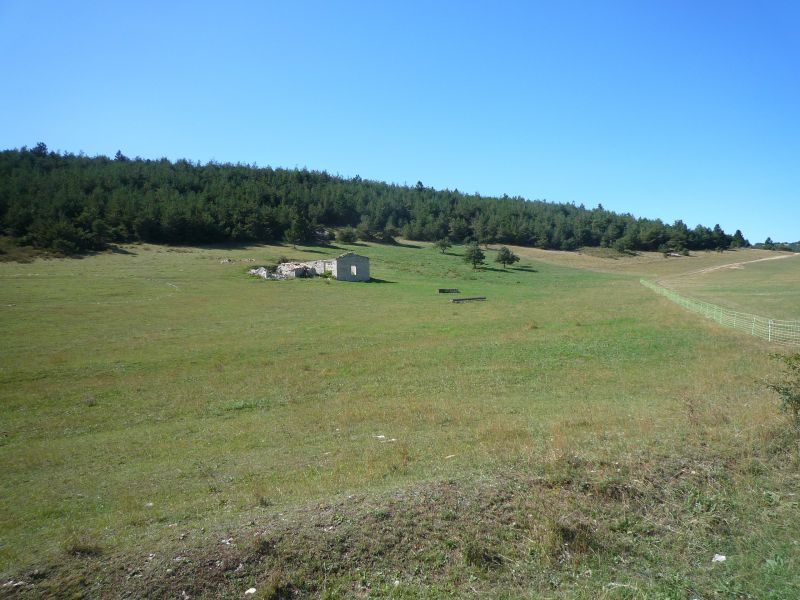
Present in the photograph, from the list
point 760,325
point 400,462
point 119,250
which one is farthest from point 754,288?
point 119,250

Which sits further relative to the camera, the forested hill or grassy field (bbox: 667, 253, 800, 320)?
the forested hill

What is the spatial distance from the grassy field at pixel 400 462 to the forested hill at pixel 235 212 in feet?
220

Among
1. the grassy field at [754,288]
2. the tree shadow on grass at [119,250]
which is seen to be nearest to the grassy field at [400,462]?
the grassy field at [754,288]

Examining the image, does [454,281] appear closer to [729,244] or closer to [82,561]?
[82,561]

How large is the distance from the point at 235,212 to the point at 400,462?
106 meters

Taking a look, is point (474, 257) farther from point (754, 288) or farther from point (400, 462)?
point (400, 462)

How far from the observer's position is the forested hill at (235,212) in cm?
→ 9112

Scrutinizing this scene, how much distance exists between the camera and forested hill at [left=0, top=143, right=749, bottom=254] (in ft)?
299

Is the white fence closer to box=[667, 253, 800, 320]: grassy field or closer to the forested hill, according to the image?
box=[667, 253, 800, 320]: grassy field

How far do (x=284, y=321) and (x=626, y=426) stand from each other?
31842 millimetres

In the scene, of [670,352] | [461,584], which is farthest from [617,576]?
[670,352]

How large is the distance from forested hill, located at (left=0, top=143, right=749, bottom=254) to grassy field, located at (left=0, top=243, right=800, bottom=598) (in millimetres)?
67165

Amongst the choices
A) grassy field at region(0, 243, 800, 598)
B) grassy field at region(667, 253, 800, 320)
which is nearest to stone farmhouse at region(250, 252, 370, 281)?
grassy field at region(0, 243, 800, 598)

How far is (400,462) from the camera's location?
10469mm
